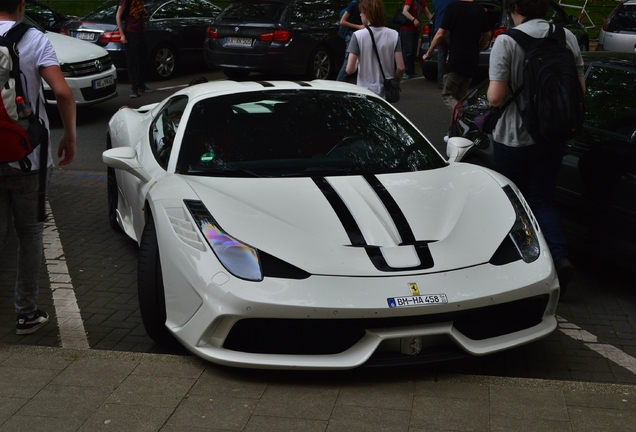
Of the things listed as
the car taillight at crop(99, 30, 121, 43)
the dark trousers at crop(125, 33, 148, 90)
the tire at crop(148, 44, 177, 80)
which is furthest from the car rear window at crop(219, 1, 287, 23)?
the car taillight at crop(99, 30, 121, 43)

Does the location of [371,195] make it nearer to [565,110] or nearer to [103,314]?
[565,110]

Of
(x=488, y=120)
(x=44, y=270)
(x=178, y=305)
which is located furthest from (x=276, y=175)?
(x=44, y=270)

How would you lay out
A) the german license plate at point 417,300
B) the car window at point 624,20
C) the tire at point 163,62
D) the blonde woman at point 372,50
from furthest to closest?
the car window at point 624,20, the tire at point 163,62, the blonde woman at point 372,50, the german license plate at point 417,300

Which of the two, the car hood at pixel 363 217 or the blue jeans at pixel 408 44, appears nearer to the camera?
the car hood at pixel 363 217

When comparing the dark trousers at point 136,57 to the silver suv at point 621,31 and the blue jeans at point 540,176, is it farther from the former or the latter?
the blue jeans at point 540,176

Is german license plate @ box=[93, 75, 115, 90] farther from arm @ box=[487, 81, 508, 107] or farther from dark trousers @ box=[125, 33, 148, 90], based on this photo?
arm @ box=[487, 81, 508, 107]

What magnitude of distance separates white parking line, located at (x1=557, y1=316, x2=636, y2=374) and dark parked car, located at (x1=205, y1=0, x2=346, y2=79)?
10.2 meters

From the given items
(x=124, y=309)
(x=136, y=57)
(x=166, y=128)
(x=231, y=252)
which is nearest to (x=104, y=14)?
(x=136, y=57)

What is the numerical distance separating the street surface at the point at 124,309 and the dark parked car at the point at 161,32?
7.69 m

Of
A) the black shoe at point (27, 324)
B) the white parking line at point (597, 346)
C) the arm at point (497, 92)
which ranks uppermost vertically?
the arm at point (497, 92)

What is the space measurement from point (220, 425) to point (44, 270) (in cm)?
300

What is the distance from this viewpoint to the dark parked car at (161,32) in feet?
50.9

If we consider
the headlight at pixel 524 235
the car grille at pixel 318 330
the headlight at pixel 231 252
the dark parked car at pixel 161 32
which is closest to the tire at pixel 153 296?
the headlight at pixel 231 252

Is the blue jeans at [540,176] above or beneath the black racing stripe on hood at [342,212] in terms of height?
beneath
